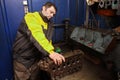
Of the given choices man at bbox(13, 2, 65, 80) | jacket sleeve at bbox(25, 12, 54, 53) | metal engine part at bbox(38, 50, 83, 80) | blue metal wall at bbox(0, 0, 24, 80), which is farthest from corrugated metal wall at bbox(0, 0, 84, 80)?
metal engine part at bbox(38, 50, 83, 80)

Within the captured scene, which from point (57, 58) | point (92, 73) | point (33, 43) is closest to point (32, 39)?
point (33, 43)

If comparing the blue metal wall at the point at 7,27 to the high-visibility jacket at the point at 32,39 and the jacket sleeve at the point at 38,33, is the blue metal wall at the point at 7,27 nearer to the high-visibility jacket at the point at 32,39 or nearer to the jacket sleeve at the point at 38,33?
the high-visibility jacket at the point at 32,39

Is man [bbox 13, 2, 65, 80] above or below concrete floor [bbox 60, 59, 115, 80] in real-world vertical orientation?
above

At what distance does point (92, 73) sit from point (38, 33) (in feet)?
2.32

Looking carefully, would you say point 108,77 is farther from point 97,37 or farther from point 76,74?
point 97,37

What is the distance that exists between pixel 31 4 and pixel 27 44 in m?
0.73

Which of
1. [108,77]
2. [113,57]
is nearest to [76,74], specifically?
[108,77]

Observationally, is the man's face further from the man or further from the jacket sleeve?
the jacket sleeve

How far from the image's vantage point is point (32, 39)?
1.32 m

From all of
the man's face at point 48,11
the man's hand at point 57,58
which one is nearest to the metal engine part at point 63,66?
the man's hand at point 57,58

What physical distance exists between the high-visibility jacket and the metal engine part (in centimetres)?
12

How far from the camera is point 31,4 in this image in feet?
6.69

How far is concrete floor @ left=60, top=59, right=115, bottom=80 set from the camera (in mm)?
1346

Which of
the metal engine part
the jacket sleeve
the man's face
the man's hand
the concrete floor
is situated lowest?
the concrete floor
